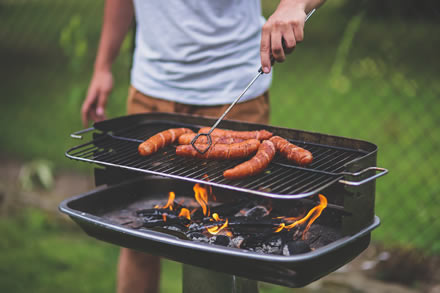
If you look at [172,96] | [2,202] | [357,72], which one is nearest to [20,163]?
[2,202]

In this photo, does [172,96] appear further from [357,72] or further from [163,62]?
[357,72]

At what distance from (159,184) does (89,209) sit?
357 millimetres

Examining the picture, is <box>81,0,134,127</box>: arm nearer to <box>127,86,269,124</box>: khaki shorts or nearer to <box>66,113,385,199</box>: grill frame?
<box>127,86,269,124</box>: khaki shorts

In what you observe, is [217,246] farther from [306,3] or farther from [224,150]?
[306,3]

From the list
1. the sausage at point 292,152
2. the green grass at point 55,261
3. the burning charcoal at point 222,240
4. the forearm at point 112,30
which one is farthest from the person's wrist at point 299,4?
the green grass at point 55,261

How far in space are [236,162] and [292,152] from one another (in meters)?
0.21

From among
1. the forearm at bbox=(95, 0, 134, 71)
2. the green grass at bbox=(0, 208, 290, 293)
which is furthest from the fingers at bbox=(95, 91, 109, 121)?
the green grass at bbox=(0, 208, 290, 293)

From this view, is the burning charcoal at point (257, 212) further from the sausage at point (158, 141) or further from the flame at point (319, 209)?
the sausage at point (158, 141)

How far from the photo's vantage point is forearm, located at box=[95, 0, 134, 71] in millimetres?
2846

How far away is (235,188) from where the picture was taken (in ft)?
5.38

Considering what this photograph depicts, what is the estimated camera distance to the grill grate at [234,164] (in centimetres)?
176

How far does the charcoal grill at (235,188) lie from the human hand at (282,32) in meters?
0.40

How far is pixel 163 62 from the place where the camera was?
2.55 metres

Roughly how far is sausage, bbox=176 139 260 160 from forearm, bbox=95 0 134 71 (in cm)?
110
